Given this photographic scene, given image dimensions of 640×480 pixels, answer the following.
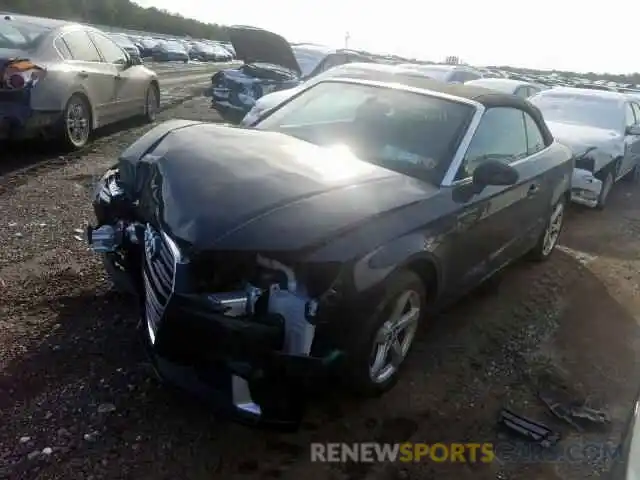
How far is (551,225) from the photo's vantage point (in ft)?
18.4

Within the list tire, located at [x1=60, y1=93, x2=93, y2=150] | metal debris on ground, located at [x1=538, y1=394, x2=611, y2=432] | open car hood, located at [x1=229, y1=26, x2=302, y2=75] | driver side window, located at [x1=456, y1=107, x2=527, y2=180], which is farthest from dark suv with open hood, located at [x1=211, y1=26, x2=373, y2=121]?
metal debris on ground, located at [x1=538, y1=394, x2=611, y2=432]

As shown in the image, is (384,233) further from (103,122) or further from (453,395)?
(103,122)

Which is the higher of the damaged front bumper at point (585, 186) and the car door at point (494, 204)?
the car door at point (494, 204)

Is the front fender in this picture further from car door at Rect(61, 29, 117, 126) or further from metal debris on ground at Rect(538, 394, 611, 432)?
car door at Rect(61, 29, 117, 126)

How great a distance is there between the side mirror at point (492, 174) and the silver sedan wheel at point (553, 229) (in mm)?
2178

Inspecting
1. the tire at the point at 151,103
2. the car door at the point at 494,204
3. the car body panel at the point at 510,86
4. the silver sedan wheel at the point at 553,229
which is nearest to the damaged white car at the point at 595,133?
the car body panel at the point at 510,86

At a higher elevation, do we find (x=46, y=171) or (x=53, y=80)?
(x=53, y=80)

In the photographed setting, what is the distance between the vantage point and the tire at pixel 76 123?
7.14 metres

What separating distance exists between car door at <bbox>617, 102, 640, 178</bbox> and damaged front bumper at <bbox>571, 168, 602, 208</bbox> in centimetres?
139

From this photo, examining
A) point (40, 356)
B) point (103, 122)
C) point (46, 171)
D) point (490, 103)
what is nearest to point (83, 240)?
point (40, 356)

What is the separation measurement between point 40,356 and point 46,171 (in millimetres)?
3936

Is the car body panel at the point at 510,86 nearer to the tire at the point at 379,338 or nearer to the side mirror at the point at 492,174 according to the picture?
the side mirror at the point at 492,174

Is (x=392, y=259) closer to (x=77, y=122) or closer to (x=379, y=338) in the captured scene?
(x=379, y=338)

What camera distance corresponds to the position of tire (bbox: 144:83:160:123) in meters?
9.89
